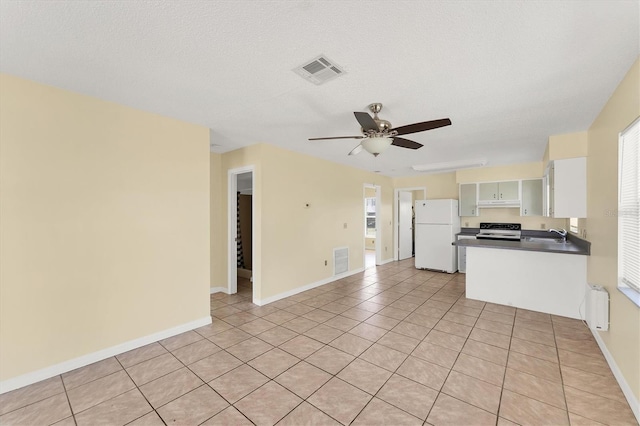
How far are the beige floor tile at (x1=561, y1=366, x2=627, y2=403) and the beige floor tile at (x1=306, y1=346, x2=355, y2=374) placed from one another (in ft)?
6.02

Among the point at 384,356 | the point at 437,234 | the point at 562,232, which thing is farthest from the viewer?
the point at 437,234

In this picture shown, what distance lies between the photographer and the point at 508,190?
5.61 m

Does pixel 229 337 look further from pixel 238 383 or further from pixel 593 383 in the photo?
pixel 593 383

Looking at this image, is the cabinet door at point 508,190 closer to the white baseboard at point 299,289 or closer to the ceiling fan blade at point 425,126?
the white baseboard at point 299,289

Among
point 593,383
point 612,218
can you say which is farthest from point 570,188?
point 593,383

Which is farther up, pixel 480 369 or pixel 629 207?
pixel 629 207

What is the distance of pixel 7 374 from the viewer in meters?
2.12

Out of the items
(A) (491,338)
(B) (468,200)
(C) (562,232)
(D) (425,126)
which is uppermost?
(D) (425,126)

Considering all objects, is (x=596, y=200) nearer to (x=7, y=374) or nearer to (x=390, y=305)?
(x=390, y=305)

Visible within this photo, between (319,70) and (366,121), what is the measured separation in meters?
0.60

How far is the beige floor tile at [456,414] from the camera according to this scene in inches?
70.9

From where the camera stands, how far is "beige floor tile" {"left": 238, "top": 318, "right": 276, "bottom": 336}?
126 inches

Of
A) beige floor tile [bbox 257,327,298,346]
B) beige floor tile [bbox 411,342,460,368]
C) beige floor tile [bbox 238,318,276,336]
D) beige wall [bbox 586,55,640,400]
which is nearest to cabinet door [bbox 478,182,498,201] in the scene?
beige wall [bbox 586,55,640,400]

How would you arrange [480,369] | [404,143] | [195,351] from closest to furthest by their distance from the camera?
[480,369] → [195,351] → [404,143]
